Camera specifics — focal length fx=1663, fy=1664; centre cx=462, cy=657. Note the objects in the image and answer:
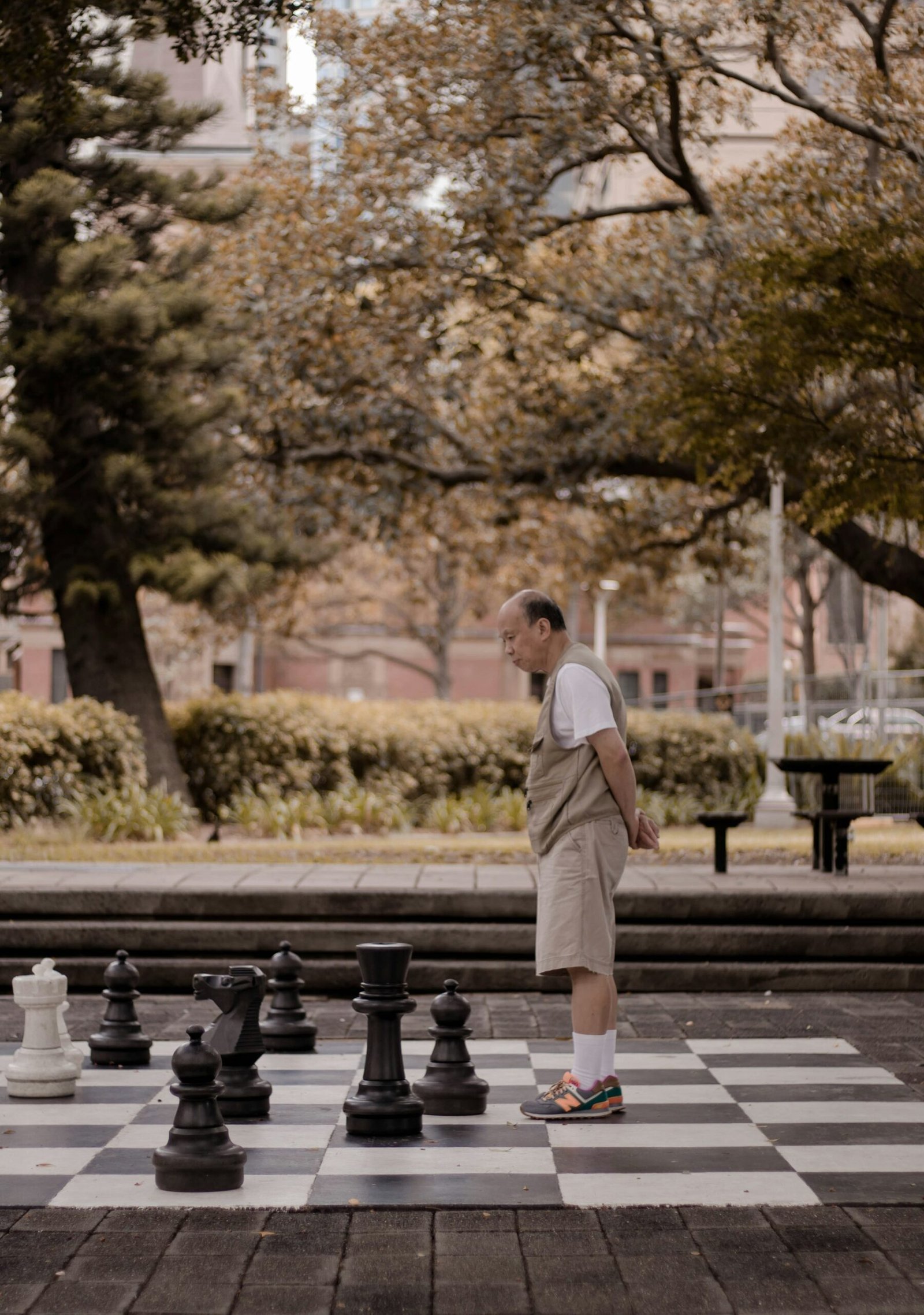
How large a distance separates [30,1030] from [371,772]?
1113 cm

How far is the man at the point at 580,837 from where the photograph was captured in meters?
5.65

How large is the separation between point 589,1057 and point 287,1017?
5.73 feet

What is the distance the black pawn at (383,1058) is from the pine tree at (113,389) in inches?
394

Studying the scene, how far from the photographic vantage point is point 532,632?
19.1 feet

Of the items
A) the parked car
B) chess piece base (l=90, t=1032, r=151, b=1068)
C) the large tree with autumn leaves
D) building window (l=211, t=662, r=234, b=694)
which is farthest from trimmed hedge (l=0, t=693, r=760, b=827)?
building window (l=211, t=662, r=234, b=694)

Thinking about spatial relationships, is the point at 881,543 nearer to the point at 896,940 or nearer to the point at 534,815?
the point at 896,940

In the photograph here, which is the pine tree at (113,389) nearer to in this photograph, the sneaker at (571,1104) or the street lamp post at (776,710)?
the street lamp post at (776,710)

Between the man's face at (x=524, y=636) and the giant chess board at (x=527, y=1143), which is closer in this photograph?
the giant chess board at (x=527, y=1143)

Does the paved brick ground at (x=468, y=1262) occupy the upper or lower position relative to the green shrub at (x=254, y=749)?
lower

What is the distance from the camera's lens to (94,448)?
51.5 ft

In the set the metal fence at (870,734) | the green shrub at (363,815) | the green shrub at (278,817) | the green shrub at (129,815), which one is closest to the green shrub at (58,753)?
the green shrub at (129,815)

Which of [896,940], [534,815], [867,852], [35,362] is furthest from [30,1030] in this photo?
[35,362]

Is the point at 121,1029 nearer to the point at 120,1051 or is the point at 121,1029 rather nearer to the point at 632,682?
the point at 120,1051

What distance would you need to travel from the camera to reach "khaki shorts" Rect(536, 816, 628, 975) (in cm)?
564
